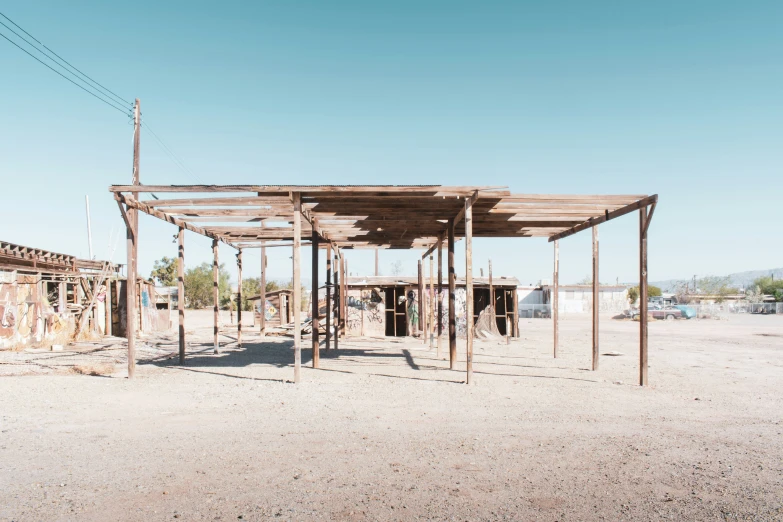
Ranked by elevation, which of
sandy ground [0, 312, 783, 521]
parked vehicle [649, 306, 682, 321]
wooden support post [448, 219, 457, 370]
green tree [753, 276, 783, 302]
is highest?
wooden support post [448, 219, 457, 370]

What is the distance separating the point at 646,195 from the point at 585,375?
12.7 feet

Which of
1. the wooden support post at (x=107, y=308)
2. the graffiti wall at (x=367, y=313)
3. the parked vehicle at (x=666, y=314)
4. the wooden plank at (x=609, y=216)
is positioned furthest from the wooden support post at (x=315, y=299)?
the parked vehicle at (x=666, y=314)

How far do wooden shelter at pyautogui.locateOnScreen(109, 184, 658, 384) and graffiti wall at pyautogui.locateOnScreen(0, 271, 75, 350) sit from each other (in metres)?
7.33

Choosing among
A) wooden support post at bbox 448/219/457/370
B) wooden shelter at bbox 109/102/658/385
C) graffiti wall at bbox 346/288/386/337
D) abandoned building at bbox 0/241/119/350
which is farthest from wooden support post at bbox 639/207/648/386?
abandoned building at bbox 0/241/119/350

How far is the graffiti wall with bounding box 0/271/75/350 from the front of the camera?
16.6 metres

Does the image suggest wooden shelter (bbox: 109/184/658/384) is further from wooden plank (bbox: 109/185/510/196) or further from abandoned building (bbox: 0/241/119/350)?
abandoned building (bbox: 0/241/119/350)

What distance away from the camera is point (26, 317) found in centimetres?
1741

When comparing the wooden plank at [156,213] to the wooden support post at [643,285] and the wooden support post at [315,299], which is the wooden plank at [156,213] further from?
the wooden support post at [643,285]

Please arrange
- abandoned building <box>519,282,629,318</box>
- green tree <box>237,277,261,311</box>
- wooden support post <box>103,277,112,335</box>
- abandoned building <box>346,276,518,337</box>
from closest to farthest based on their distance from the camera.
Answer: wooden support post <box>103,277,112,335</box> → abandoned building <box>346,276,518,337</box> → green tree <box>237,277,261,311</box> → abandoned building <box>519,282,629,318</box>

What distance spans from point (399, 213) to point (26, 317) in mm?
13599

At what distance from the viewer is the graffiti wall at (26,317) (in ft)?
54.4

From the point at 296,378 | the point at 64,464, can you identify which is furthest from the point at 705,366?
the point at 64,464

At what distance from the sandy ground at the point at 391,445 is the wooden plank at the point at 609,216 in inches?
128

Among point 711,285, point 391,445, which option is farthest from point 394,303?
point 711,285
